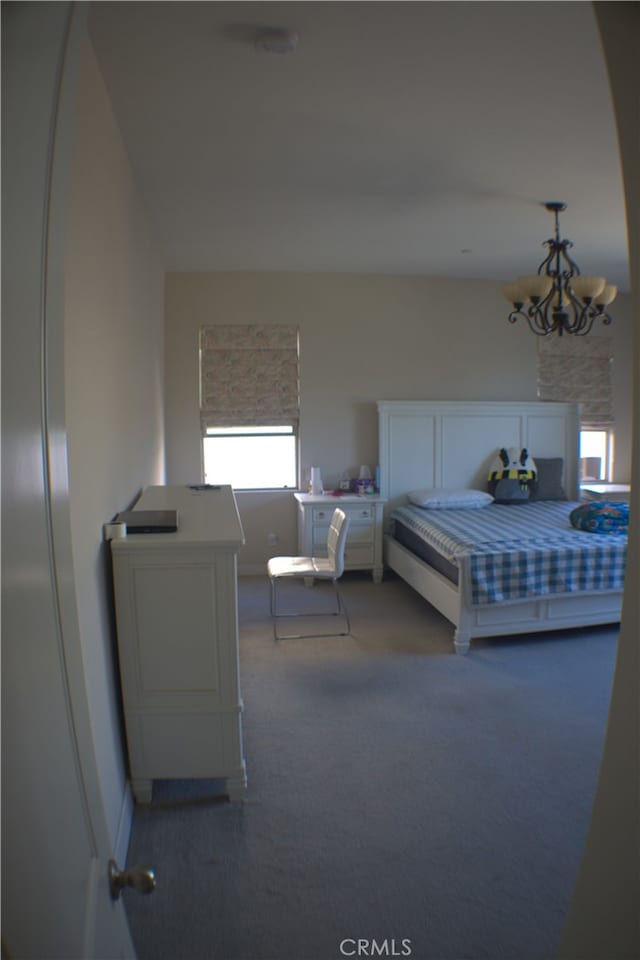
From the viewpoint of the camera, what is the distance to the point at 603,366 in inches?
238

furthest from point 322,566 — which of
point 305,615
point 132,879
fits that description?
point 132,879

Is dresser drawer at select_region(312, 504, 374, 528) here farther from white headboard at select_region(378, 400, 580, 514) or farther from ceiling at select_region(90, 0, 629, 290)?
ceiling at select_region(90, 0, 629, 290)

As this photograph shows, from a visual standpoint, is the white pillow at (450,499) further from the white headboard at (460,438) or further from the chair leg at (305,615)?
the chair leg at (305,615)

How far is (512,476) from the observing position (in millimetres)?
5578

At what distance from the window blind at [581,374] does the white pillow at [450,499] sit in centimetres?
131

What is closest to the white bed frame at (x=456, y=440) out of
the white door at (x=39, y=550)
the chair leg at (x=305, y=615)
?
the chair leg at (x=305, y=615)

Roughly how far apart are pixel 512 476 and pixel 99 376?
13.6 ft

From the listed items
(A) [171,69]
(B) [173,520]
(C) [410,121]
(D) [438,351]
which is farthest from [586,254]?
(B) [173,520]

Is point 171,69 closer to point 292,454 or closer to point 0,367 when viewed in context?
point 0,367

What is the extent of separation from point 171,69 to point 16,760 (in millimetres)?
2343

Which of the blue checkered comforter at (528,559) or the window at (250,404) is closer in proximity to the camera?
the blue checkered comforter at (528,559)

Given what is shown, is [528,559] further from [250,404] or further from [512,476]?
[250,404]

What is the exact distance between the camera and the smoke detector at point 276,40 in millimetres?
1980

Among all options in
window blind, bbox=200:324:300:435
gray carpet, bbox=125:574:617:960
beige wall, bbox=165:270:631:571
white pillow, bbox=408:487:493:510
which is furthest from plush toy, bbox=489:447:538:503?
gray carpet, bbox=125:574:617:960
